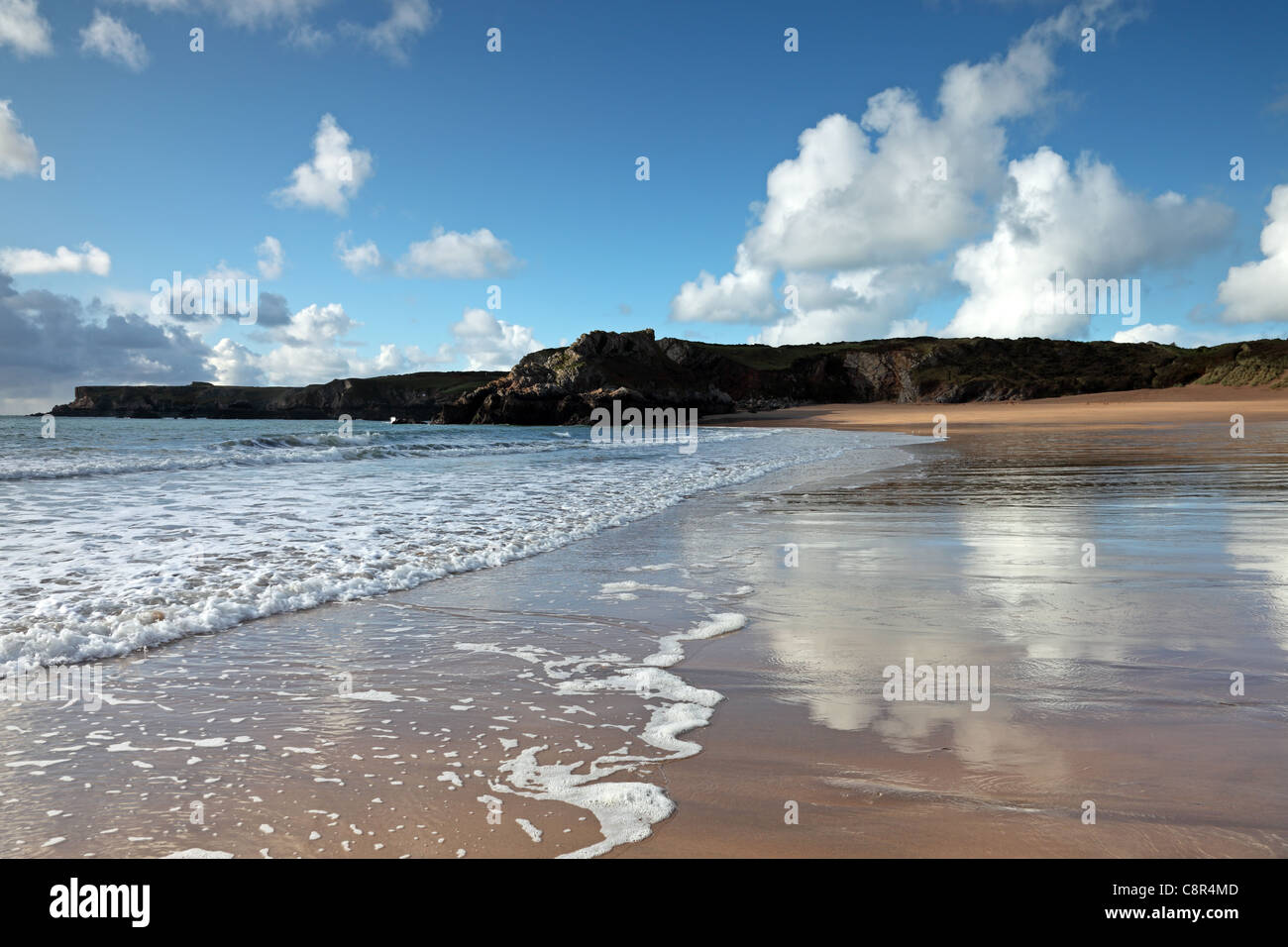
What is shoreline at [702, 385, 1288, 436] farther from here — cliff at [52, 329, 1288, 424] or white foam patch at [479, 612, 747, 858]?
white foam patch at [479, 612, 747, 858]

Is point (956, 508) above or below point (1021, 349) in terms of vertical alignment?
below

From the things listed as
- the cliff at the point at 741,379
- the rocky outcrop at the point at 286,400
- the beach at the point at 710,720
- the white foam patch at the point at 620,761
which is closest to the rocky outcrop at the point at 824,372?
the cliff at the point at 741,379

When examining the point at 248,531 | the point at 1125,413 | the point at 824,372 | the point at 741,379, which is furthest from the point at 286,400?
the point at 248,531

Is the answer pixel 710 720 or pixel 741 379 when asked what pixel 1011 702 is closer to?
pixel 710 720

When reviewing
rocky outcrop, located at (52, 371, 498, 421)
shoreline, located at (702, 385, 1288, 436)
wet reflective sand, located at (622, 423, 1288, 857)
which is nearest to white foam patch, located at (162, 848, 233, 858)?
wet reflective sand, located at (622, 423, 1288, 857)

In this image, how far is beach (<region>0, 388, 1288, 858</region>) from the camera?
2.42 metres

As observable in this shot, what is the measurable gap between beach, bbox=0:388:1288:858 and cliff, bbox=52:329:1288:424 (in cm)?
6443

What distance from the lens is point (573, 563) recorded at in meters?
7.32

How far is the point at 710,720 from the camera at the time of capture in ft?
11.1

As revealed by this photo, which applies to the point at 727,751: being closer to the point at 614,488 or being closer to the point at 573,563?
the point at 573,563

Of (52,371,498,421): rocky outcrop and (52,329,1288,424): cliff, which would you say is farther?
Answer: (52,371,498,421): rocky outcrop

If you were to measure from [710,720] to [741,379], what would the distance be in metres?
100
